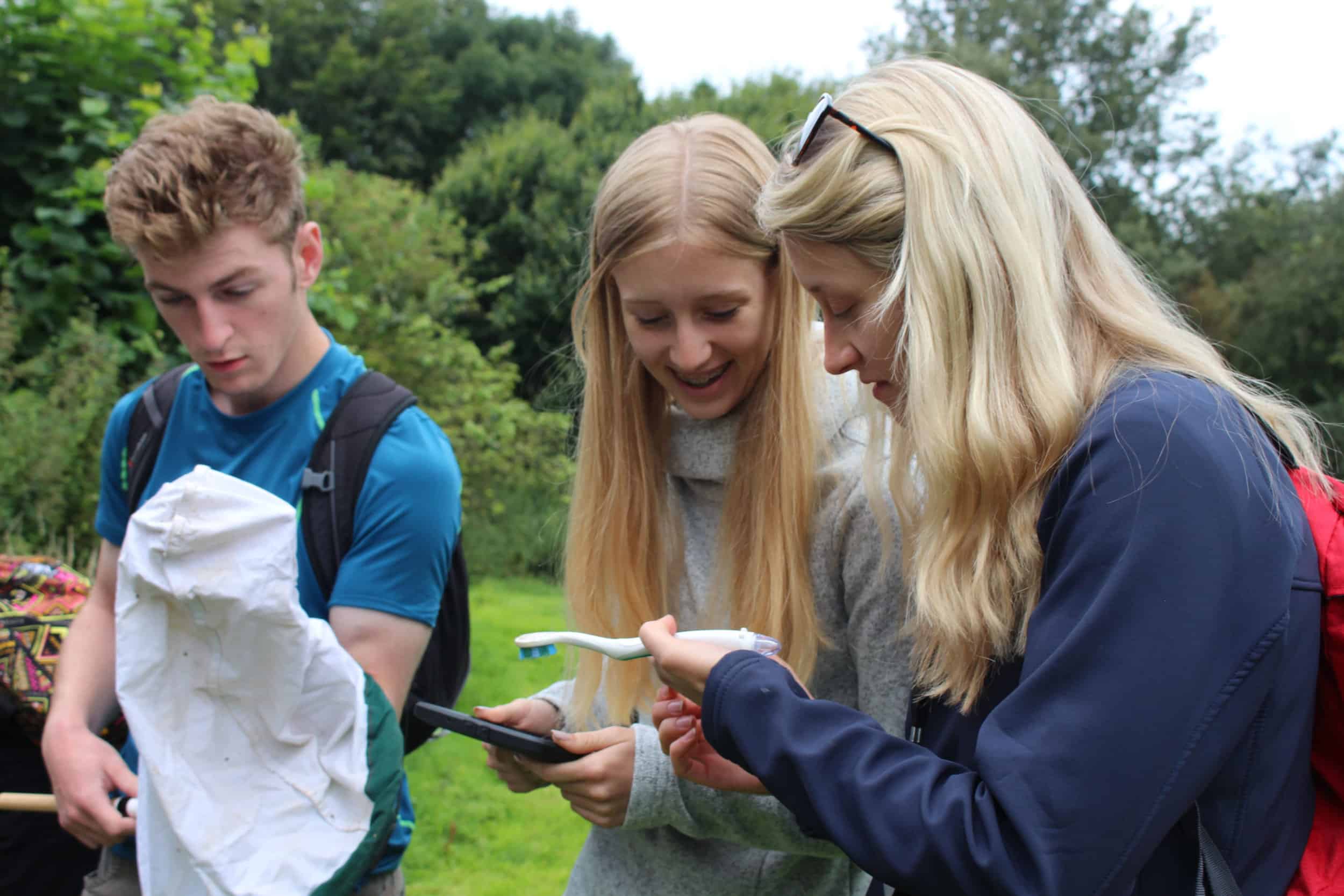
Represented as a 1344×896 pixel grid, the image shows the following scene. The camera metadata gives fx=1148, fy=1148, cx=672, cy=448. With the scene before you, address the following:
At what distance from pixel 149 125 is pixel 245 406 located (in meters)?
0.64

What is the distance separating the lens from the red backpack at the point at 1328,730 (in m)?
1.15

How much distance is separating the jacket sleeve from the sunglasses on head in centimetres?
58

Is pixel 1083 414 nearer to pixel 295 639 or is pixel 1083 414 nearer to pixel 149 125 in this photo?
pixel 295 639

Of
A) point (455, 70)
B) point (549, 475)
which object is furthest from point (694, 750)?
point (455, 70)

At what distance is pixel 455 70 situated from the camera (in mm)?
28266

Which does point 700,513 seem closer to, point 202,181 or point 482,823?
point 202,181

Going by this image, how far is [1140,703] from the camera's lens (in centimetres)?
109

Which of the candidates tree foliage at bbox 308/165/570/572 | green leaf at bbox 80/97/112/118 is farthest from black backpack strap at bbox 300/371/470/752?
tree foliage at bbox 308/165/570/572

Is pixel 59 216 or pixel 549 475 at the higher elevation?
pixel 59 216

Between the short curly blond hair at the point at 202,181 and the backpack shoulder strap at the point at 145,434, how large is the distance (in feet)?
0.99

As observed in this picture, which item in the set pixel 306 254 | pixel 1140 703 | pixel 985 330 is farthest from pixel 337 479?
pixel 1140 703

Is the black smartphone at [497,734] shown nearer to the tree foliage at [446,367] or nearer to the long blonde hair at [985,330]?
the long blonde hair at [985,330]

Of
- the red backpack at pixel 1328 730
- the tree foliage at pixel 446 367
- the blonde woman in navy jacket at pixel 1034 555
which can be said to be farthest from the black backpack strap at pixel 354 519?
the tree foliage at pixel 446 367

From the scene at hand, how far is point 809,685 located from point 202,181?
1581 millimetres
